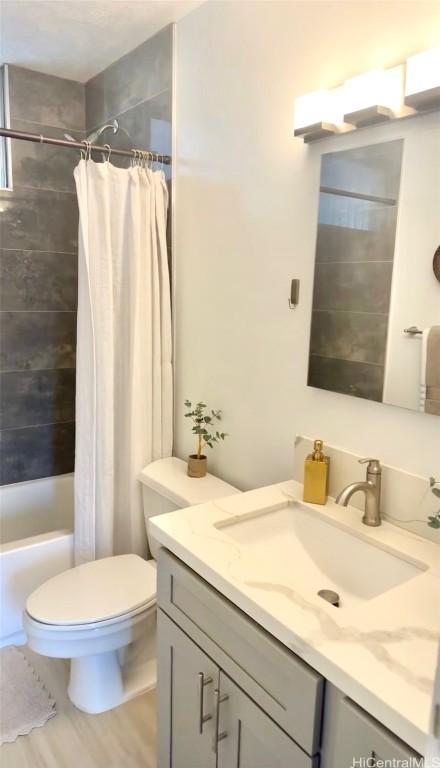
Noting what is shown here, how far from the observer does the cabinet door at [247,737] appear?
0.97 meters

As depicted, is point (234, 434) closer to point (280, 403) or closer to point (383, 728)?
point (280, 403)

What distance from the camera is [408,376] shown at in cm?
131

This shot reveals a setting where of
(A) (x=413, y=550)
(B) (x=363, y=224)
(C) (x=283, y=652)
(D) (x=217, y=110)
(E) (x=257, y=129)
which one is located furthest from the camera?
(D) (x=217, y=110)

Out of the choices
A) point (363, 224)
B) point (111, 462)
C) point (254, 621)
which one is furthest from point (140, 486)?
point (363, 224)

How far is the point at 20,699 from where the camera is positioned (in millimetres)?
1896

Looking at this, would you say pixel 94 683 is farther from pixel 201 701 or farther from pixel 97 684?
pixel 201 701

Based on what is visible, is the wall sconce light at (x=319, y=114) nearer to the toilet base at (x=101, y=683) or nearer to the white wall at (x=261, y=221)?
the white wall at (x=261, y=221)

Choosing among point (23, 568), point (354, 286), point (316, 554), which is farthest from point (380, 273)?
point (23, 568)

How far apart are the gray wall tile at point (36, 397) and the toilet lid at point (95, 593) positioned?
3.66 ft

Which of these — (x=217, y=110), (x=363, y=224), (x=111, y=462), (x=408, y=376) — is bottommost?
(x=111, y=462)

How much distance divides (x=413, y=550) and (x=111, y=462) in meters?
1.29

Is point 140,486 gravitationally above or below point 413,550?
below

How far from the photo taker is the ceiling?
6.33ft

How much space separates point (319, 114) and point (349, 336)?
61cm
